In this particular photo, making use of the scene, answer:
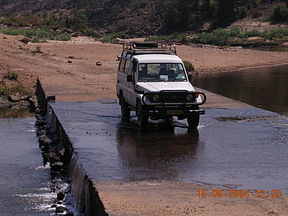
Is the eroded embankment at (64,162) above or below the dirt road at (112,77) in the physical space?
below

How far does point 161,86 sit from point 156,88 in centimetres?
25

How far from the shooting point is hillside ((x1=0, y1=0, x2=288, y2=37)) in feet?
315

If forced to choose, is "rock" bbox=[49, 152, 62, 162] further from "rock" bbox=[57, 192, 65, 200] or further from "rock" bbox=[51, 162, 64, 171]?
"rock" bbox=[57, 192, 65, 200]

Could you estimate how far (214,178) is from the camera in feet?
45.2

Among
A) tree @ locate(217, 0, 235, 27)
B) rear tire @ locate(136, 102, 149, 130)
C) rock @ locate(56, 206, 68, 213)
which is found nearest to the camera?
rock @ locate(56, 206, 68, 213)

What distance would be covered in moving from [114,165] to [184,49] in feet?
146

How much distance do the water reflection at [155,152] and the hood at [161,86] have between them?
1126 millimetres

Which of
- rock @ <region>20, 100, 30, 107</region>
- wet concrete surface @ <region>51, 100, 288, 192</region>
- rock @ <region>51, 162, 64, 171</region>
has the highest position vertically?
wet concrete surface @ <region>51, 100, 288, 192</region>

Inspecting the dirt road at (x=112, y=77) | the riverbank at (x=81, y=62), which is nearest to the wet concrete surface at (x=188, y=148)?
the dirt road at (x=112, y=77)

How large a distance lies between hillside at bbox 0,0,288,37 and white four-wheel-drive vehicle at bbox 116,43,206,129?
6305 centimetres

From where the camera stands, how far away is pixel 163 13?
341 feet

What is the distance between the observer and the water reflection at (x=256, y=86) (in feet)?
101

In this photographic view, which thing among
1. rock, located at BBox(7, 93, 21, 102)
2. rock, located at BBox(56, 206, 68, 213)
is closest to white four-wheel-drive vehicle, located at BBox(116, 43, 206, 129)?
rock, located at BBox(56, 206, 68, 213)

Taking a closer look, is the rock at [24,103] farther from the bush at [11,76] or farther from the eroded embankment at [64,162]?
the bush at [11,76]
